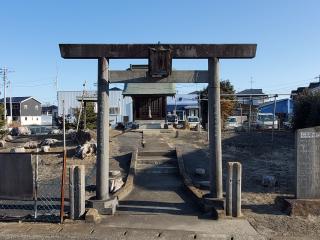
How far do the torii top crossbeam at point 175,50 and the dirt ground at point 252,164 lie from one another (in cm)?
361

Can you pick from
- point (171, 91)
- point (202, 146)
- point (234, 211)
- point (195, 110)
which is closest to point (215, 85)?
point (234, 211)

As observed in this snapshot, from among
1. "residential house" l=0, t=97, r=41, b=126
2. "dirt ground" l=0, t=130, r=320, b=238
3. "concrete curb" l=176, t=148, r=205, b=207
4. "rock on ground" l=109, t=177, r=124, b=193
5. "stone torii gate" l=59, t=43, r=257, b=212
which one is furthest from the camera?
"residential house" l=0, t=97, r=41, b=126

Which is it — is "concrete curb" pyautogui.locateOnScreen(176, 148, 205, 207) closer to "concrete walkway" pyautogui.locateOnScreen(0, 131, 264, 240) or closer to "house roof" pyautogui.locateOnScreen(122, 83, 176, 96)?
"concrete walkway" pyautogui.locateOnScreen(0, 131, 264, 240)

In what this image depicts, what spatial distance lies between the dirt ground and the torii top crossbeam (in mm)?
3613

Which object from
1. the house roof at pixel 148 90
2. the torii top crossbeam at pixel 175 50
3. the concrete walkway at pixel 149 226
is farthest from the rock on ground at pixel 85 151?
the house roof at pixel 148 90

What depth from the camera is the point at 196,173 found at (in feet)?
43.7

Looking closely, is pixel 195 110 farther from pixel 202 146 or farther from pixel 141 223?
pixel 141 223

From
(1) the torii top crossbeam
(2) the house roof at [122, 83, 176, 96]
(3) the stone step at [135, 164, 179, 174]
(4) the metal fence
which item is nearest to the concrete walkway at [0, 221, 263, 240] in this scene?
(4) the metal fence

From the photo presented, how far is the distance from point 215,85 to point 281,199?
3135 mm

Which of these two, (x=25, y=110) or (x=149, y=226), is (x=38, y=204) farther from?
(x=25, y=110)

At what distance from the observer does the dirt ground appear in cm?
842

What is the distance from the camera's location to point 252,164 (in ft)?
50.9

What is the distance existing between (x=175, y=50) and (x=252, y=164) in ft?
24.7

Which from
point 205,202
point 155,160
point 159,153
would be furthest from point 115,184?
point 159,153
